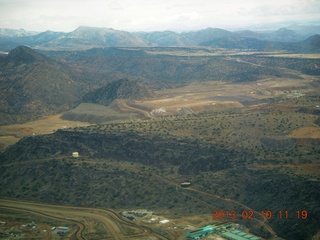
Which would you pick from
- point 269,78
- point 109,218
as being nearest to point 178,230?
point 109,218

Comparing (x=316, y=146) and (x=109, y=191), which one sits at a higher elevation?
(x=316, y=146)

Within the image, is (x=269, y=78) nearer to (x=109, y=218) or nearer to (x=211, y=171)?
(x=211, y=171)

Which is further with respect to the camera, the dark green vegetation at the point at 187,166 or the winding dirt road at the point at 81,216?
the dark green vegetation at the point at 187,166

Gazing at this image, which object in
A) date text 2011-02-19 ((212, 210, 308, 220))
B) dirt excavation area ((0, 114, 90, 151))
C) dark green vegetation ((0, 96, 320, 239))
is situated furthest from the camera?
dirt excavation area ((0, 114, 90, 151))

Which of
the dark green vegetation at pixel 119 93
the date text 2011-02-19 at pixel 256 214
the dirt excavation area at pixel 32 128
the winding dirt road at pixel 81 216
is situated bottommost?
the winding dirt road at pixel 81 216

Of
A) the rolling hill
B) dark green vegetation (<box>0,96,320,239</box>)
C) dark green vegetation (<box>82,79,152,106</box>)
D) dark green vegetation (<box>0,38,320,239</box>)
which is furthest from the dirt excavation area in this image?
dark green vegetation (<box>0,96,320,239</box>)

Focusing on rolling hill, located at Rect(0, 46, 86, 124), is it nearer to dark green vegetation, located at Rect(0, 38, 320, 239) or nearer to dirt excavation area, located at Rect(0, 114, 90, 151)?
dirt excavation area, located at Rect(0, 114, 90, 151)

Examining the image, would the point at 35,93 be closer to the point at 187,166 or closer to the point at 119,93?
the point at 119,93

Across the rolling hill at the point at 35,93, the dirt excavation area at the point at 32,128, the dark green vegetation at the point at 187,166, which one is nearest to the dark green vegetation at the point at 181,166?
the dark green vegetation at the point at 187,166

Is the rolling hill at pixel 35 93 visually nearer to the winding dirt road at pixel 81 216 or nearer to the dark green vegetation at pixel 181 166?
the dark green vegetation at pixel 181 166
